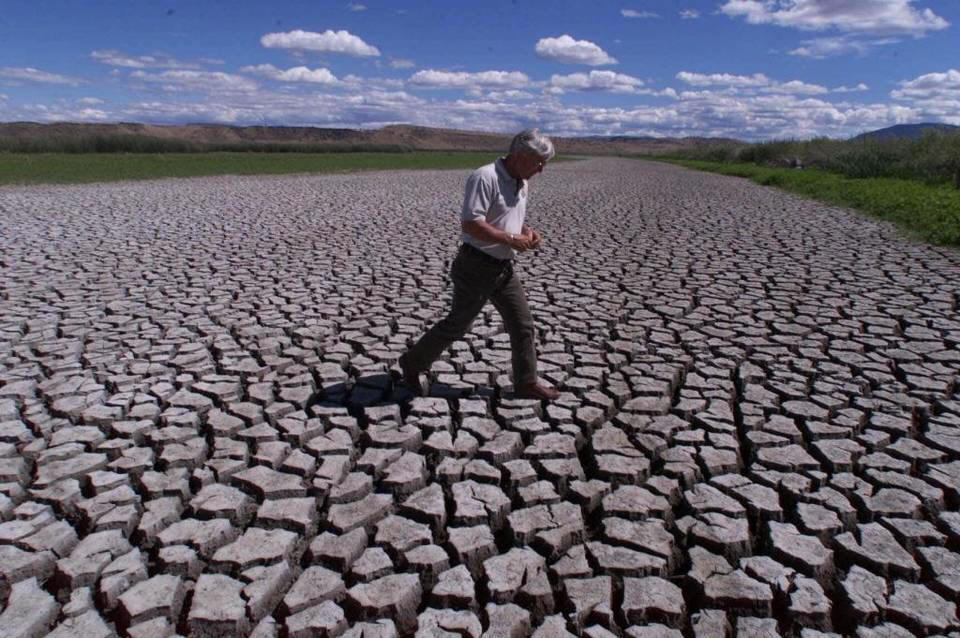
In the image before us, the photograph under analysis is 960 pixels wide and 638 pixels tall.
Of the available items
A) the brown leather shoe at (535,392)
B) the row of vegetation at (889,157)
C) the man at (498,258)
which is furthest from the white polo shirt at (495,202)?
the row of vegetation at (889,157)

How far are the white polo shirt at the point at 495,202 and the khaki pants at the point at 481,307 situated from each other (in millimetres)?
77

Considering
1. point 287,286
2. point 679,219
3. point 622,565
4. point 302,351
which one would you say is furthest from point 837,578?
point 679,219

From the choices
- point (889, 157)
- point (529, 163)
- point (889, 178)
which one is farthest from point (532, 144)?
point (889, 157)

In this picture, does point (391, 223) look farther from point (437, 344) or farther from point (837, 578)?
point (837, 578)

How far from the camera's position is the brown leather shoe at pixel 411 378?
4.02 m

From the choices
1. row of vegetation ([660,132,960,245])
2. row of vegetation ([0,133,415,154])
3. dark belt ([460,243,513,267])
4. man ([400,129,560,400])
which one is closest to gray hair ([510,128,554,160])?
man ([400,129,560,400])

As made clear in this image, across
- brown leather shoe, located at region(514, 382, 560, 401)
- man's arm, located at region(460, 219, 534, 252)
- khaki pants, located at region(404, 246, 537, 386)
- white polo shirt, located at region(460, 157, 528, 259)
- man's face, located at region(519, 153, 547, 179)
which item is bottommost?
brown leather shoe, located at region(514, 382, 560, 401)

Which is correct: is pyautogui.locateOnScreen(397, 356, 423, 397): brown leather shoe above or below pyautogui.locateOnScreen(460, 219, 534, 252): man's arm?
below

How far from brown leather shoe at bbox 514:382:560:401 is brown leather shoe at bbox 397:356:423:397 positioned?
0.57 meters

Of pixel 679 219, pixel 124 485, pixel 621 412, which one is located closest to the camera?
pixel 124 485

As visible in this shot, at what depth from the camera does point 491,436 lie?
3.50 m

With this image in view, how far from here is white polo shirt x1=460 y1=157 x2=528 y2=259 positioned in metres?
3.35

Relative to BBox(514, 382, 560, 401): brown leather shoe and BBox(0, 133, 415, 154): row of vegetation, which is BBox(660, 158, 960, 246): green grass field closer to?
BBox(514, 382, 560, 401): brown leather shoe

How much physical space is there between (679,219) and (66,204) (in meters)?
11.7
